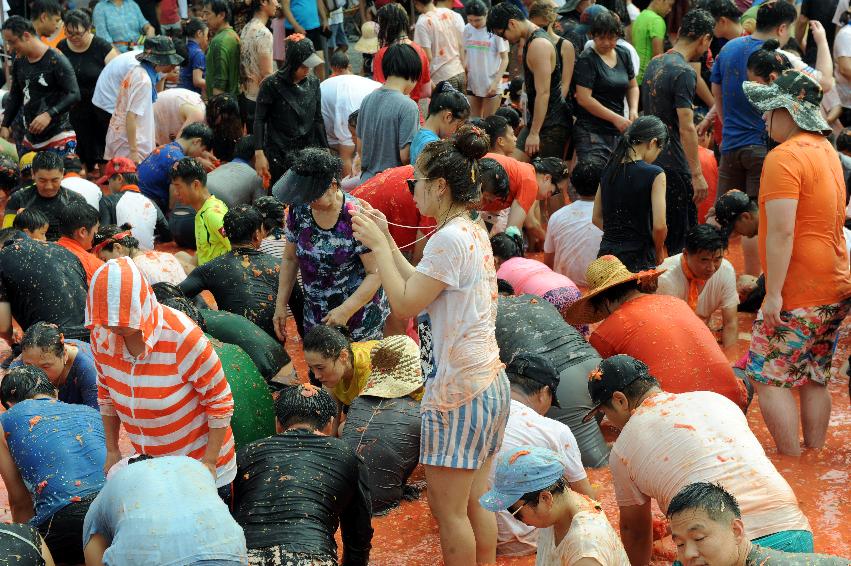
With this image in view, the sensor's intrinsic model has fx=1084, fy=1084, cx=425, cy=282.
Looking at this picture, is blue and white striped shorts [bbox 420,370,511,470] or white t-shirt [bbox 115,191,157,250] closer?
blue and white striped shorts [bbox 420,370,511,470]

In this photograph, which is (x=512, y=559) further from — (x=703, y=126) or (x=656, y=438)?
(x=703, y=126)

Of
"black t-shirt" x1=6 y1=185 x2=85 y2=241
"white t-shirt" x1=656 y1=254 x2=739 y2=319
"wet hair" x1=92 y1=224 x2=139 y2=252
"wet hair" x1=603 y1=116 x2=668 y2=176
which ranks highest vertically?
"wet hair" x1=603 y1=116 x2=668 y2=176

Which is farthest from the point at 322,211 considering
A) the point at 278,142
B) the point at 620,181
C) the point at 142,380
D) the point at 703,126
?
the point at 703,126

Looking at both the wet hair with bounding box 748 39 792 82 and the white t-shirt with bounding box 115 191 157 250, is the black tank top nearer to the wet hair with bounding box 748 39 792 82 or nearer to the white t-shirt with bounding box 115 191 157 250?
the wet hair with bounding box 748 39 792 82

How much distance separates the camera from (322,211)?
512 cm

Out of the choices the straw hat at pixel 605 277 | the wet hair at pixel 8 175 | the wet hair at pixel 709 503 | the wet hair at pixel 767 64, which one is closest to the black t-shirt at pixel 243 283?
the straw hat at pixel 605 277

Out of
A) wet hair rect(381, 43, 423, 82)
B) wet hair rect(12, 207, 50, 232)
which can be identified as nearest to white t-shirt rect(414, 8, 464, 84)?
wet hair rect(381, 43, 423, 82)

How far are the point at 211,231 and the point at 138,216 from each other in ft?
4.15

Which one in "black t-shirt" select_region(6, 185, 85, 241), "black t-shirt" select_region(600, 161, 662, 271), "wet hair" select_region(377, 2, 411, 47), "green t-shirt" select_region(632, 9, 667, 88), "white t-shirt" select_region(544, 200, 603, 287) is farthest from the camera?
"green t-shirt" select_region(632, 9, 667, 88)

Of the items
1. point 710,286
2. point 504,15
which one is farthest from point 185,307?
point 504,15

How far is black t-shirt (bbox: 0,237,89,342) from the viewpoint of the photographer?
589cm

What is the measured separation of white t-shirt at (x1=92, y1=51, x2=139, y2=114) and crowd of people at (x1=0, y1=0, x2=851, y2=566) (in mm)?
106

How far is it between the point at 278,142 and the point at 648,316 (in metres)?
4.09

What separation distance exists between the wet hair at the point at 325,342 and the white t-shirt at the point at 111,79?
5.16 m
